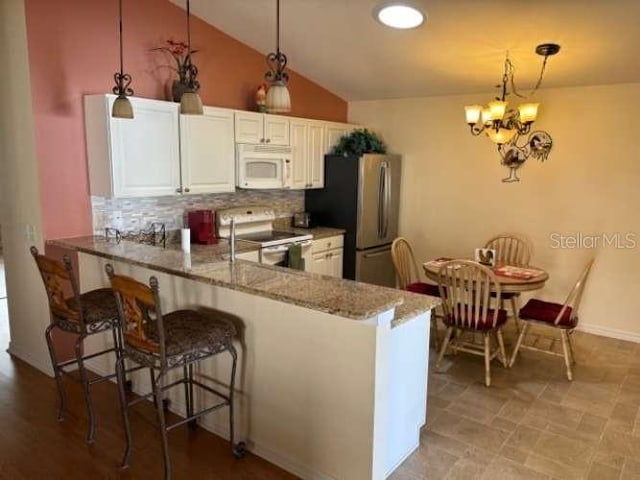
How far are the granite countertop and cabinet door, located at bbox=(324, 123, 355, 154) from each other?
259 centimetres

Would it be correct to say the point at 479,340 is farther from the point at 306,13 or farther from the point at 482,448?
the point at 306,13

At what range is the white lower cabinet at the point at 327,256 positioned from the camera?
473 centimetres

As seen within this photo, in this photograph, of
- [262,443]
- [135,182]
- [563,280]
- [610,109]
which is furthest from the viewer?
[563,280]

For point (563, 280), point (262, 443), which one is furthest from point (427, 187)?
point (262, 443)

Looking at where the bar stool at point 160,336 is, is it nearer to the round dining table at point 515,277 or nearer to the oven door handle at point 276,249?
the oven door handle at point 276,249

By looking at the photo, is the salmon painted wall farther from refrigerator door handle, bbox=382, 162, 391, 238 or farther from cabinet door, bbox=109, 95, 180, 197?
refrigerator door handle, bbox=382, 162, 391, 238

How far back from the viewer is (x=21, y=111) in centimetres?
324

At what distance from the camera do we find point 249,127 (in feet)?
14.0

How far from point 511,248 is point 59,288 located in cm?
382

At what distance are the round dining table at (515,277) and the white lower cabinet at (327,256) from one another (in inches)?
49.6

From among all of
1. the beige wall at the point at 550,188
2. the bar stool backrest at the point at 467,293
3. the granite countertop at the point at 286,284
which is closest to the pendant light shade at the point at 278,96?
the granite countertop at the point at 286,284

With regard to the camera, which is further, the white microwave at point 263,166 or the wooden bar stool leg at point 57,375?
the white microwave at point 263,166

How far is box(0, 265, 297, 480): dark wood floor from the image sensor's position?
2.40 metres

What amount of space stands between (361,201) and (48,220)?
282 centimetres
